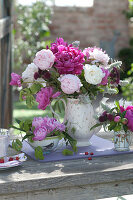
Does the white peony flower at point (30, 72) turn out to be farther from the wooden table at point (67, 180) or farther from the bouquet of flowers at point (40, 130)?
the wooden table at point (67, 180)

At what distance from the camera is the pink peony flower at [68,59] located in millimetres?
1446

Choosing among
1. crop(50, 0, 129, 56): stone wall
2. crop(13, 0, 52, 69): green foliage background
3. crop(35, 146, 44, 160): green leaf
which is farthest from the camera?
crop(50, 0, 129, 56): stone wall

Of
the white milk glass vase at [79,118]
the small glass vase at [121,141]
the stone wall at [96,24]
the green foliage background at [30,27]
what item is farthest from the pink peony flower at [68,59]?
the stone wall at [96,24]

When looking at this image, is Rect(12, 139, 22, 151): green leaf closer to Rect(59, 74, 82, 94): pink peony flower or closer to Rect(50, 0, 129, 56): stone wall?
Rect(59, 74, 82, 94): pink peony flower

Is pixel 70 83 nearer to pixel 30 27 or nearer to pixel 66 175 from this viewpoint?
pixel 66 175

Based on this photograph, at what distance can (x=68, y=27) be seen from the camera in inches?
319

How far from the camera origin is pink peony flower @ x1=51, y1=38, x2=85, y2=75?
4.75 ft

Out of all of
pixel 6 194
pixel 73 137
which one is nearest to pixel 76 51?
pixel 73 137

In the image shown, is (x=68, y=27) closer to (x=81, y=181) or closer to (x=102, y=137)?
(x=102, y=137)

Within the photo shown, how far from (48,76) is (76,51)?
0.14 metres

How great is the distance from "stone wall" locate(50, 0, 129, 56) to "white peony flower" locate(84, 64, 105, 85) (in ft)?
21.4

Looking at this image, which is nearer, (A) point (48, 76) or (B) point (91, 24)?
(A) point (48, 76)

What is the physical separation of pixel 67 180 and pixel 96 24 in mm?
7291

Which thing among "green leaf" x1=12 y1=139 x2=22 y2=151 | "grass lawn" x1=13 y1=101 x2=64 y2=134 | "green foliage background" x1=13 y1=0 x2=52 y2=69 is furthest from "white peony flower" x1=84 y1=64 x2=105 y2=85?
"green foliage background" x1=13 y1=0 x2=52 y2=69
